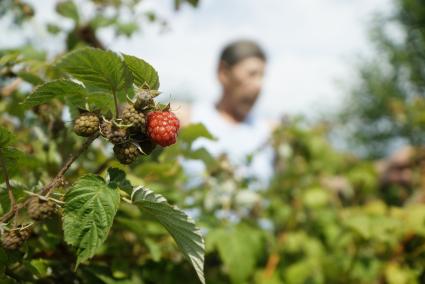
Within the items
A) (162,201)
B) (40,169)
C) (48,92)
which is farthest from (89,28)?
(162,201)

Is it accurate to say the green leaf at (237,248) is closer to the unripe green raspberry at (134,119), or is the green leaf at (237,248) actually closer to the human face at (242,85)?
the unripe green raspberry at (134,119)

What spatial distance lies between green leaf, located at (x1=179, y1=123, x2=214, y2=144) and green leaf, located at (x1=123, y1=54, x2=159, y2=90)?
1.71 feet

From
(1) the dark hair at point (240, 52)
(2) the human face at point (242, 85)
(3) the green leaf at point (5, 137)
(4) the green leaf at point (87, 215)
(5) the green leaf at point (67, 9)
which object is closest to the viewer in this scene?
(4) the green leaf at point (87, 215)

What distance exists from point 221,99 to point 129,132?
318 cm

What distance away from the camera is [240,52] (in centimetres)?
418

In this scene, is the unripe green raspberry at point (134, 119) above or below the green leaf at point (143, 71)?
below

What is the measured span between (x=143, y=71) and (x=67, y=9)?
1216 millimetres

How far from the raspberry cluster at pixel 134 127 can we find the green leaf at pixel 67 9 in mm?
1212

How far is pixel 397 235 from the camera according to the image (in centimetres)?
280

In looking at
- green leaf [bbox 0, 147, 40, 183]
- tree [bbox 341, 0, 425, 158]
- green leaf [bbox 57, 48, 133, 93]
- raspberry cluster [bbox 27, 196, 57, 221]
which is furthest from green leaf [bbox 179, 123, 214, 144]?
tree [bbox 341, 0, 425, 158]

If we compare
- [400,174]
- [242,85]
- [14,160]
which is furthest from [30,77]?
[400,174]

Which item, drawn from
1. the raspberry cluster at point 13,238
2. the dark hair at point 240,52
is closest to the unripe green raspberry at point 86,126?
the raspberry cluster at point 13,238

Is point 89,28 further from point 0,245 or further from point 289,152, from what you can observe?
point 289,152

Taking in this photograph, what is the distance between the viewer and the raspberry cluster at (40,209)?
1.02 metres
